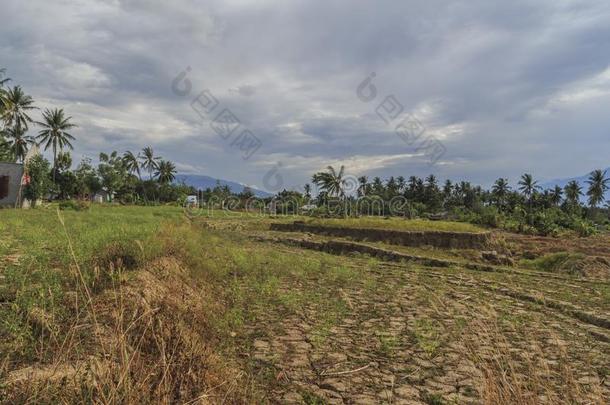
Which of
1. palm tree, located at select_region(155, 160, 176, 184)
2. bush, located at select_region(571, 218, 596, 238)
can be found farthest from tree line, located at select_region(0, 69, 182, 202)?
bush, located at select_region(571, 218, 596, 238)

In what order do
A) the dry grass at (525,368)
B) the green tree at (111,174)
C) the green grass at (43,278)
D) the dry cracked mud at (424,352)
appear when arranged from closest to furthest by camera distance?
the dry grass at (525,368) < the green grass at (43,278) < the dry cracked mud at (424,352) < the green tree at (111,174)

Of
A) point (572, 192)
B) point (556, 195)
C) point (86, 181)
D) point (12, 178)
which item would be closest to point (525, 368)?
point (12, 178)

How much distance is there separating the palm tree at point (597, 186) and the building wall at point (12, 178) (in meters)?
75.1

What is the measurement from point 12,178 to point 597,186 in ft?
250

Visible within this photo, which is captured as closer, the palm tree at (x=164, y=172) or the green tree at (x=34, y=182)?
the green tree at (x=34, y=182)

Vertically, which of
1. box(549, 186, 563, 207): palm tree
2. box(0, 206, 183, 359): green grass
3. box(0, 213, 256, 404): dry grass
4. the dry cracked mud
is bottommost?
the dry cracked mud

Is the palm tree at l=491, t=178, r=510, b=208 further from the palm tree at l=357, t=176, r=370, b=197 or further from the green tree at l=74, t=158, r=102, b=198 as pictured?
the green tree at l=74, t=158, r=102, b=198

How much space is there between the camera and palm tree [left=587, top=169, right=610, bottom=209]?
63281mm

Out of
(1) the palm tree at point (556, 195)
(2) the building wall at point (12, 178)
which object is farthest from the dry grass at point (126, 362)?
(1) the palm tree at point (556, 195)

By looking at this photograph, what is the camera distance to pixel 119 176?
57.8 metres

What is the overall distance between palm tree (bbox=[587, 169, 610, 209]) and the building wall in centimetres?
7510

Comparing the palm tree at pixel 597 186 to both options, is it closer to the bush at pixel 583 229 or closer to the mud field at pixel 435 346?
the bush at pixel 583 229

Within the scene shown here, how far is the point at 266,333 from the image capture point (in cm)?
513

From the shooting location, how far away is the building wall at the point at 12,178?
27875mm
